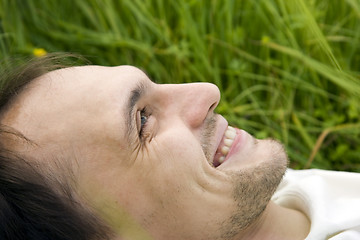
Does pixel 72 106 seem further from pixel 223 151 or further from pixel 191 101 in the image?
pixel 223 151

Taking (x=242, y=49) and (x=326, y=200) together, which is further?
(x=242, y=49)

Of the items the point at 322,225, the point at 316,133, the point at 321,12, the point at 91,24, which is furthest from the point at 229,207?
the point at 91,24

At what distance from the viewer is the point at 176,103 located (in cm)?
201

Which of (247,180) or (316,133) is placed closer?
(247,180)

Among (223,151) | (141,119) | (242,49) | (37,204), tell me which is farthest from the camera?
(242,49)

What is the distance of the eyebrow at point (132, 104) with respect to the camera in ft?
6.08

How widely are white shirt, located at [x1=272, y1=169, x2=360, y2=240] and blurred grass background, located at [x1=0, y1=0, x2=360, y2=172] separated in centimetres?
52

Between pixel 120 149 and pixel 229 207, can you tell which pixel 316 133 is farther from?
pixel 120 149

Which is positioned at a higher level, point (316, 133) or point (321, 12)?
point (321, 12)

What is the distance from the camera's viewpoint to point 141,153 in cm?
188

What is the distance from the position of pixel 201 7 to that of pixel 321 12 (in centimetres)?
69

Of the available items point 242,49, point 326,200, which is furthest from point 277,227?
point 242,49

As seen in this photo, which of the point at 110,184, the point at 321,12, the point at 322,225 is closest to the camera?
the point at 110,184

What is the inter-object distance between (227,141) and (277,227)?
39cm
